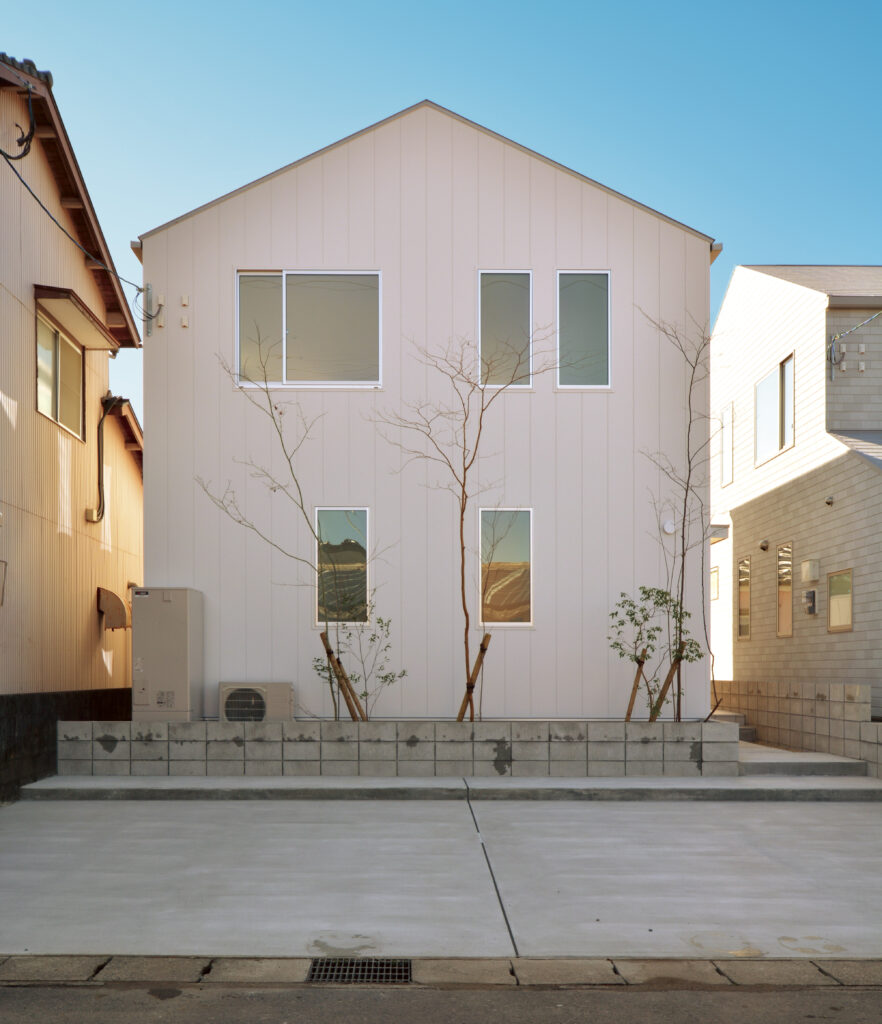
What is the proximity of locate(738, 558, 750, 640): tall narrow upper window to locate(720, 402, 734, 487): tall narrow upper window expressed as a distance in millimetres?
1450

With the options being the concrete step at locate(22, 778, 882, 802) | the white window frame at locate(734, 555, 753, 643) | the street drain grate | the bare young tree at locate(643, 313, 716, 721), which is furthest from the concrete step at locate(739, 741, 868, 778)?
the street drain grate

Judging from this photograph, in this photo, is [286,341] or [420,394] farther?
[286,341]

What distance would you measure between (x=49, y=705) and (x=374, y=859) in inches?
163

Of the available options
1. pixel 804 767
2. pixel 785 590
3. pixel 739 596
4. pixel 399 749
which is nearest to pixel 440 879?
pixel 399 749

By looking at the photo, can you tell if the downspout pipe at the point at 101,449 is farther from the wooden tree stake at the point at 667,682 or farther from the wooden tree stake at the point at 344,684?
the wooden tree stake at the point at 667,682

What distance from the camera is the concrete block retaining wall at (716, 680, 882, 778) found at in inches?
357

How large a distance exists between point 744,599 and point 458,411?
631cm

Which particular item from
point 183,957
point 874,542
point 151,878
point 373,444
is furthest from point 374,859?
point 874,542

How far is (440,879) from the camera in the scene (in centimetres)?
543

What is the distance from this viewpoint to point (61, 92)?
940cm

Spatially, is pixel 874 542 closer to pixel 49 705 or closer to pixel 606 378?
pixel 606 378

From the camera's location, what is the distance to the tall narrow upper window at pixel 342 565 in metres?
9.82

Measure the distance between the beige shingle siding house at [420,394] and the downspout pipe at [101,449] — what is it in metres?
1.65

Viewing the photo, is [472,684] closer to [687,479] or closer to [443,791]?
[443,791]
